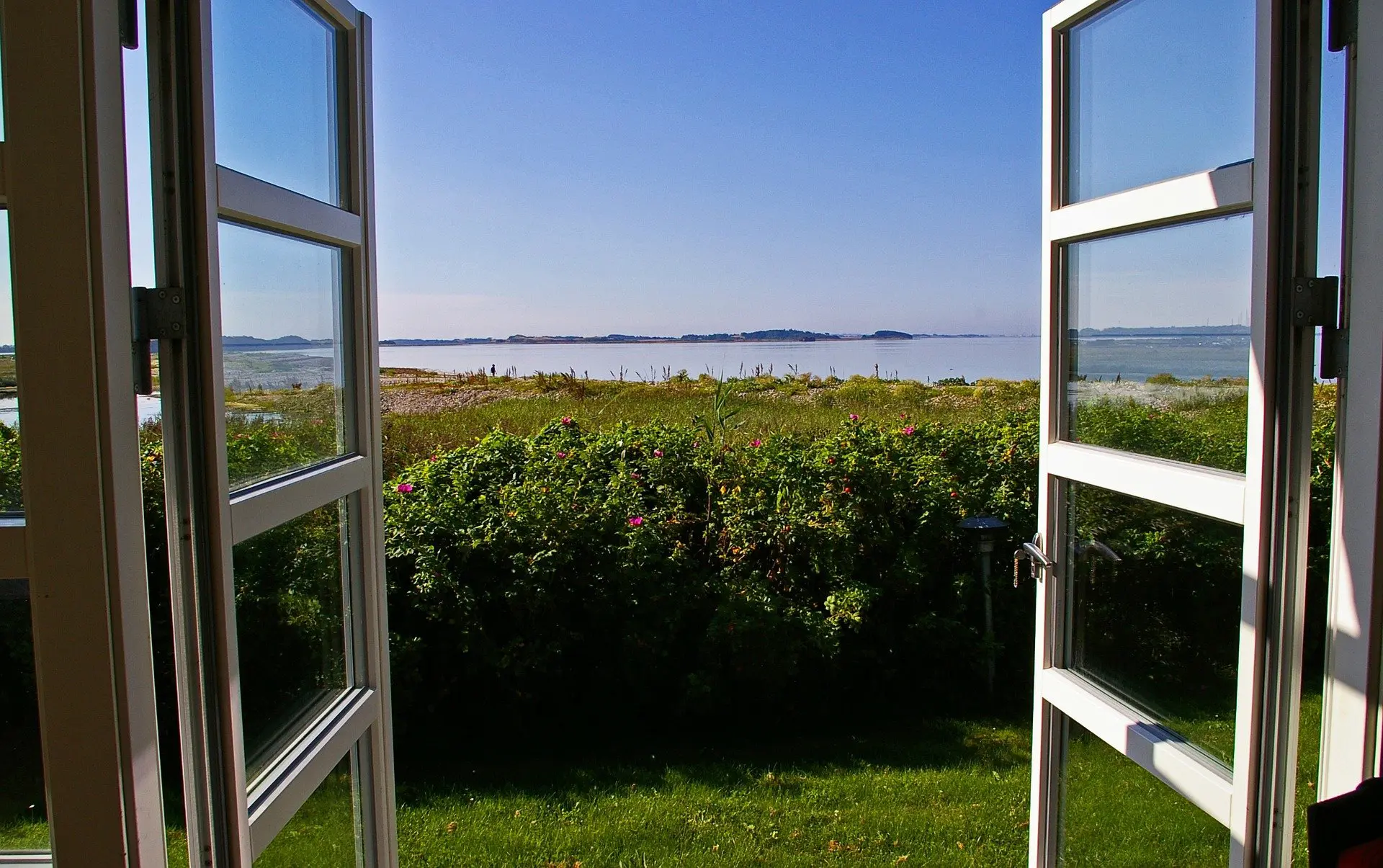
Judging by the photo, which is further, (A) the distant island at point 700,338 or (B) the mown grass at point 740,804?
(A) the distant island at point 700,338

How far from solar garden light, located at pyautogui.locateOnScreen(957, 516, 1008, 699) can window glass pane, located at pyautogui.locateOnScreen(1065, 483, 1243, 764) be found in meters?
1.95

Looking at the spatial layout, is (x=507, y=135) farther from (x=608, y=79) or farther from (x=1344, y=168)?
(x=1344, y=168)

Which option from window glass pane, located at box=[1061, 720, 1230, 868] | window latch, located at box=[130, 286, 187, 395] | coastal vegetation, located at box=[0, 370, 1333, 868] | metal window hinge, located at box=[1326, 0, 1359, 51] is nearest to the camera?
window latch, located at box=[130, 286, 187, 395]

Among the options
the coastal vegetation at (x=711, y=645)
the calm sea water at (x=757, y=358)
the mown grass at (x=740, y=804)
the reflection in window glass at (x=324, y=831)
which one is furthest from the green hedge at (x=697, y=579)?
the reflection in window glass at (x=324, y=831)

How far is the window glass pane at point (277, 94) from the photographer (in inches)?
55.1

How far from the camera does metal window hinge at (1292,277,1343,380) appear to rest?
1.35 metres

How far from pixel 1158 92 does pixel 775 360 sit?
6029 millimetres

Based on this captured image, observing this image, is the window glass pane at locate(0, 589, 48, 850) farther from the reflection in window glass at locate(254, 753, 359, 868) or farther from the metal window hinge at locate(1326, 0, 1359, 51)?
the metal window hinge at locate(1326, 0, 1359, 51)

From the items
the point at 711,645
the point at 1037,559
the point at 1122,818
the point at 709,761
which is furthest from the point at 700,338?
the point at 1122,818

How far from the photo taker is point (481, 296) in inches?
454

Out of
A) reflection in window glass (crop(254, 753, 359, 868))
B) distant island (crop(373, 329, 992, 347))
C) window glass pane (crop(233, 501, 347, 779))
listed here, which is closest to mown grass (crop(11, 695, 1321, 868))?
reflection in window glass (crop(254, 753, 359, 868))

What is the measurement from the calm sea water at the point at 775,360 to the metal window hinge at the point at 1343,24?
604 cm

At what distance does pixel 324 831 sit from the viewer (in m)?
1.72

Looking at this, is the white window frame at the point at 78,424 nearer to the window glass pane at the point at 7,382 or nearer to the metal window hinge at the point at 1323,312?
the window glass pane at the point at 7,382
